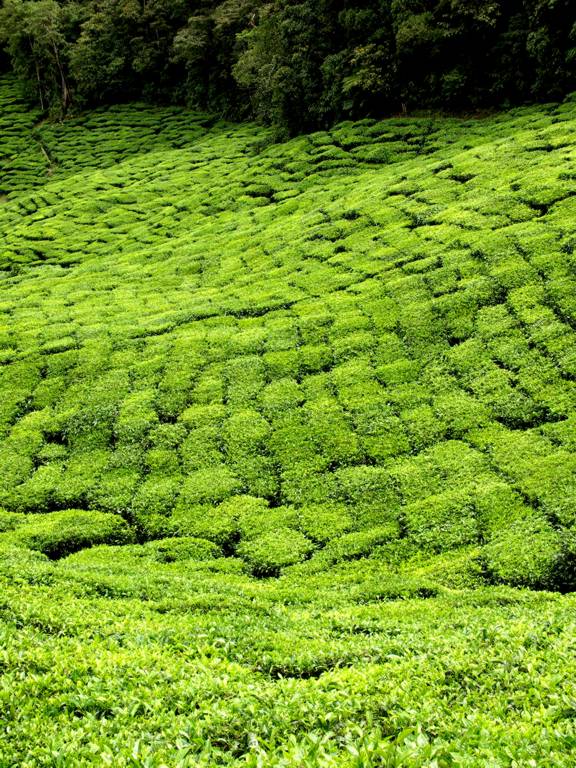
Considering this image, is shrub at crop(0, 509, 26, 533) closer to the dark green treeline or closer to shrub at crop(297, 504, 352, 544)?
shrub at crop(297, 504, 352, 544)

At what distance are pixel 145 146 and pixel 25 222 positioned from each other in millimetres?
17671

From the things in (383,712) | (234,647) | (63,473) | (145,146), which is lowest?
(63,473)

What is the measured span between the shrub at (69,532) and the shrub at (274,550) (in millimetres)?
3032

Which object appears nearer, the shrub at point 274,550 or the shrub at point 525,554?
the shrub at point 525,554

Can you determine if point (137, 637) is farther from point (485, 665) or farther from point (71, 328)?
point (71, 328)

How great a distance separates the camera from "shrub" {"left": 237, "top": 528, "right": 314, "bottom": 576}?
12.3 meters

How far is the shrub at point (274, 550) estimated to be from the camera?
1234 cm

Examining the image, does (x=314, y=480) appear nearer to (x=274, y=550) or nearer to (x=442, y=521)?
A: (x=274, y=550)

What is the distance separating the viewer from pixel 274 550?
1265 cm

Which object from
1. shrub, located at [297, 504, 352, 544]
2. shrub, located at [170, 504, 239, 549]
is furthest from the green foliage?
shrub, located at [170, 504, 239, 549]

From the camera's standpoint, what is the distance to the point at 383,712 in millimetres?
6336

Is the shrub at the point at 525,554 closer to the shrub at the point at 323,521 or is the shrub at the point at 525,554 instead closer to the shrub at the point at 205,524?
the shrub at the point at 323,521

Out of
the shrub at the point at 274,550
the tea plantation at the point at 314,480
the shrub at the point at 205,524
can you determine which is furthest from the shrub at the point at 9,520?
the shrub at the point at 274,550

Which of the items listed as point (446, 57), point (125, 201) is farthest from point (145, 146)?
point (446, 57)
